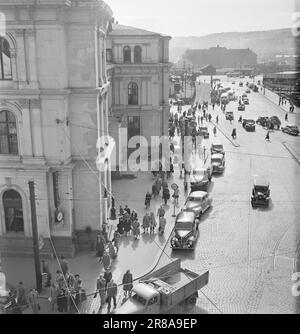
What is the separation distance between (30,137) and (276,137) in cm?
3737

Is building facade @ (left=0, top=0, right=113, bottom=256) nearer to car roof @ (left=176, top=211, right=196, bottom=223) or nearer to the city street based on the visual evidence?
car roof @ (left=176, top=211, right=196, bottom=223)

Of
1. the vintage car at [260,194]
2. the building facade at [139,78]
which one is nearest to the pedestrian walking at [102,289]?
the vintage car at [260,194]

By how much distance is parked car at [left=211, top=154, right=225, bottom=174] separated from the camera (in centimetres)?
3906

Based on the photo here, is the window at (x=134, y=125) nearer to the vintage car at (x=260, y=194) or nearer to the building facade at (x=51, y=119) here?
the vintage car at (x=260, y=194)

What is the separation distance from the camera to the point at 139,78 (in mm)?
43219

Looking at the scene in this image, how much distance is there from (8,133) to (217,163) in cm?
2060

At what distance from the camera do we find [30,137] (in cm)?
2261

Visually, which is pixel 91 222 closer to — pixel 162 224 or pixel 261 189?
pixel 162 224

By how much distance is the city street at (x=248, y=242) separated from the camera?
779 inches

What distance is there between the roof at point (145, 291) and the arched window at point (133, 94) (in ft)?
92.1

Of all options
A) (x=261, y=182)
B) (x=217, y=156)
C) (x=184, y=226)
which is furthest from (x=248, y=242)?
(x=217, y=156)

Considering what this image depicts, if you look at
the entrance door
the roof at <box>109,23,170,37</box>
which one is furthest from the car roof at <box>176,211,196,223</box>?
the roof at <box>109,23,170,37</box>
